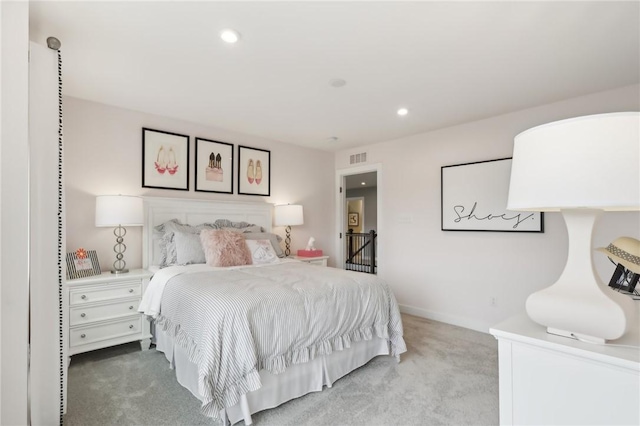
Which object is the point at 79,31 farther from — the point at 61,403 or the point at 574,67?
the point at 574,67

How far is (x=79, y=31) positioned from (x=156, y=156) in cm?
165

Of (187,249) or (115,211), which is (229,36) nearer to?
(115,211)

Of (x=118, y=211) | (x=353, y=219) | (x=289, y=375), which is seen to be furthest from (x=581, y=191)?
(x=353, y=219)

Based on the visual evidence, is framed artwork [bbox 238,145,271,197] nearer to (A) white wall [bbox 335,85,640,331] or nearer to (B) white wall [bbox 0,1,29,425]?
(A) white wall [bbox 335,85,640,331]

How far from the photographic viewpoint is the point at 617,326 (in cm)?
90

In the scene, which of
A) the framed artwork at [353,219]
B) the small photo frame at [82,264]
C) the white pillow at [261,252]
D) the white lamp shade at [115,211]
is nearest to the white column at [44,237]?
the white lamp shade at [115,211]

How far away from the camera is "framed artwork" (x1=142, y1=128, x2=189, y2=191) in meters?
3.47

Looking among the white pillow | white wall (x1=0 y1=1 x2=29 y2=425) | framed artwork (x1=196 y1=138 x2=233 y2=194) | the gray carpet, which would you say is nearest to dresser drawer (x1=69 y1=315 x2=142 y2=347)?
the gray carpet

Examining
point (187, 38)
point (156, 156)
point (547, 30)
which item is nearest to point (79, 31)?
point (187, 38)

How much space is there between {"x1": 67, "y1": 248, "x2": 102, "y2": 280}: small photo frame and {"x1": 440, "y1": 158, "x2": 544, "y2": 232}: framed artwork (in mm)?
3840

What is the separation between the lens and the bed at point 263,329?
5.98 ft

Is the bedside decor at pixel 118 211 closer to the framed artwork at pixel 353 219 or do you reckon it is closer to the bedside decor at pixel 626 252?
the bedside decor at pixel 626 252

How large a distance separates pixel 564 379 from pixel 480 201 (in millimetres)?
2991

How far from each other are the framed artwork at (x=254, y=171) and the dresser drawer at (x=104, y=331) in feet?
6.40
